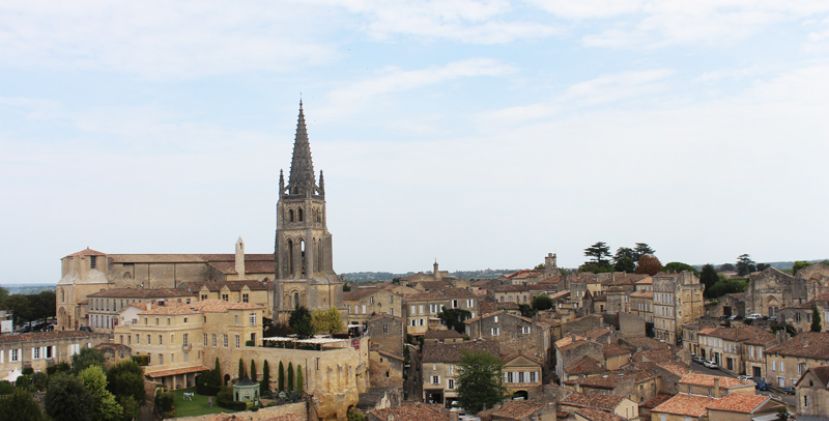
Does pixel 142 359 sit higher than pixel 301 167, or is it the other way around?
pixel 301 167

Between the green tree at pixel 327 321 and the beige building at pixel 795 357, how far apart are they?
3308 centimetres

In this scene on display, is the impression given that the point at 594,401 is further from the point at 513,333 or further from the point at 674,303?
the point at 674,303

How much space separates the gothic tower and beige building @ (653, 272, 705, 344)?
95.1ft

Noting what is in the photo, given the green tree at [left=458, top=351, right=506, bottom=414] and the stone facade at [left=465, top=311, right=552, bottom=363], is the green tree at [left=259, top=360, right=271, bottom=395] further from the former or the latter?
the stone facade at [left=465, top=311, right=552, bottom=363]

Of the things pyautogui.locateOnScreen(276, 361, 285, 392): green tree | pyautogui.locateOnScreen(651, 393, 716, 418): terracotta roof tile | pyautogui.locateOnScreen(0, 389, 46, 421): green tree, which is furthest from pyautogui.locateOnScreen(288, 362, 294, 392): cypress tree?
pyautogui.locateOnScreen(651, 393, 716, 418): terracotta roof tile

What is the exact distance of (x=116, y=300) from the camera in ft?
238

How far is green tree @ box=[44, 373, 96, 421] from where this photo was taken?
47094 mm

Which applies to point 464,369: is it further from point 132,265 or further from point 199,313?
point 132,265

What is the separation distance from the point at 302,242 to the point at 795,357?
150 ft

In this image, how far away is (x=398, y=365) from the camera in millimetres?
63562

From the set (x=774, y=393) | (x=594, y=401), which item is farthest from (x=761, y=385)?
(x=594, y=401)

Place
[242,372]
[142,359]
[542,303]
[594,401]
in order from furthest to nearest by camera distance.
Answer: [542,303] < [242,372] < [142,359] < [594,401]

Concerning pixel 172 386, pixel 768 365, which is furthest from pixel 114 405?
pixel 768 365

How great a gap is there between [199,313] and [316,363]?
35.9 ft
